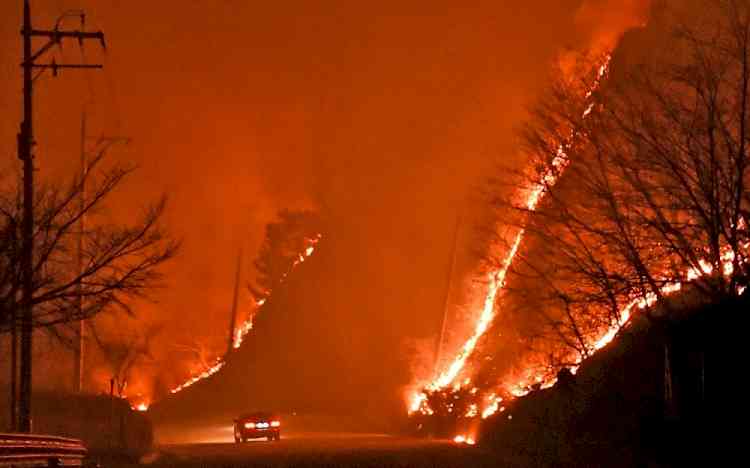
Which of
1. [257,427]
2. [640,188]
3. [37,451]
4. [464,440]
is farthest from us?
[257,427]

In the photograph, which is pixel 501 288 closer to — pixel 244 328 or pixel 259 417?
pixel 259 417

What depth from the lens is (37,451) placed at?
16766 mm

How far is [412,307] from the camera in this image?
69062mm

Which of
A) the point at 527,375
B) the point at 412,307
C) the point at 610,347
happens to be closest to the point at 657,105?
the point at 610,347

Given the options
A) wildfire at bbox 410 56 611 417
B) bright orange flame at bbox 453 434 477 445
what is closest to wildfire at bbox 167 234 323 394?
wildfire at bbox 410 56 611 417

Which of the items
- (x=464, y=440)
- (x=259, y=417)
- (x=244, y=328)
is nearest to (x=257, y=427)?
(x=259, y=417)

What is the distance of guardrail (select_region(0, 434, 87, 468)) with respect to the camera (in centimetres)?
1515

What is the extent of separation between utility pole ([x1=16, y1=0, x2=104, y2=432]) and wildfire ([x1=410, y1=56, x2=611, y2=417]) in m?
9.91

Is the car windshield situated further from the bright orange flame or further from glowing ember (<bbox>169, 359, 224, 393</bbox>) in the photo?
glowing ember (<bbox>169, 359, 224, 393</bbox>)

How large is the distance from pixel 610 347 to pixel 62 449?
16311 mm

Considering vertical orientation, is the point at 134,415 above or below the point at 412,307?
below

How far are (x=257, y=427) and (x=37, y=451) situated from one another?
3191 centimetres

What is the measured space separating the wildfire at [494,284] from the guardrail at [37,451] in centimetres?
1097

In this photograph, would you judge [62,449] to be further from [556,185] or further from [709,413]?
[556,185]
